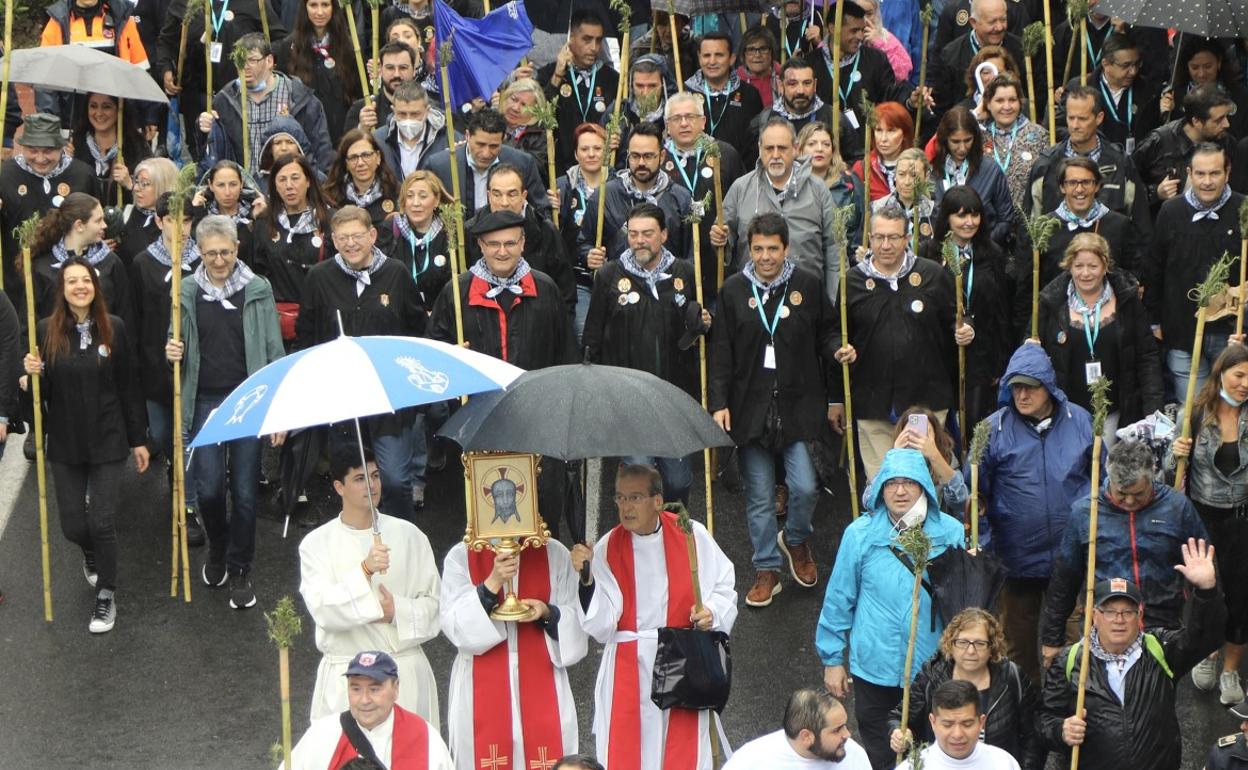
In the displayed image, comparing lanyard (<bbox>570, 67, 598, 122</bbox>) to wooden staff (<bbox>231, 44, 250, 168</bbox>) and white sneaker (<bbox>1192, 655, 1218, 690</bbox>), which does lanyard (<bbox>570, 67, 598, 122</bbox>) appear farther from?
white sneaker (<bbox>1192, 655, 1218, 690</bbox>)

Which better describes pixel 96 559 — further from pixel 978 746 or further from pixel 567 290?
pixel 978 746

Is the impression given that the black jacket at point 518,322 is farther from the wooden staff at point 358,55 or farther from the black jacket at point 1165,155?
the black jacket at point 1165,155

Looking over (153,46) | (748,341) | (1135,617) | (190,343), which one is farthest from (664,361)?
(153,46)

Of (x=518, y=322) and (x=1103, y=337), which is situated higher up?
(x=518, y=322)

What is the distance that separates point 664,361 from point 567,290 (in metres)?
1.14

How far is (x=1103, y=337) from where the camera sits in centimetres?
1191

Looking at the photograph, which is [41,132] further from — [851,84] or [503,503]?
[503,503]

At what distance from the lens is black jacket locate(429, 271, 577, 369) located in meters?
11.7

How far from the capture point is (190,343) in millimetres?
12148

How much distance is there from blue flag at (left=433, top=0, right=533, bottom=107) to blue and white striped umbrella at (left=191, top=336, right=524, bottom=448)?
5256 mm

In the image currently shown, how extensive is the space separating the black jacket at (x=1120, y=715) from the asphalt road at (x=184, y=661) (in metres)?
1.49

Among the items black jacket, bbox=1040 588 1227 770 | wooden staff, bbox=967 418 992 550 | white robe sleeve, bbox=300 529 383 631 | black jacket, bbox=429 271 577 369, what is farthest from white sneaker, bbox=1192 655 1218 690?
white robe sleeve, bbox=300 529 383 631

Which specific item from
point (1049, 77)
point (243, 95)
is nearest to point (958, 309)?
point (1049, 77)

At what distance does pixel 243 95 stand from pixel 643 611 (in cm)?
610
